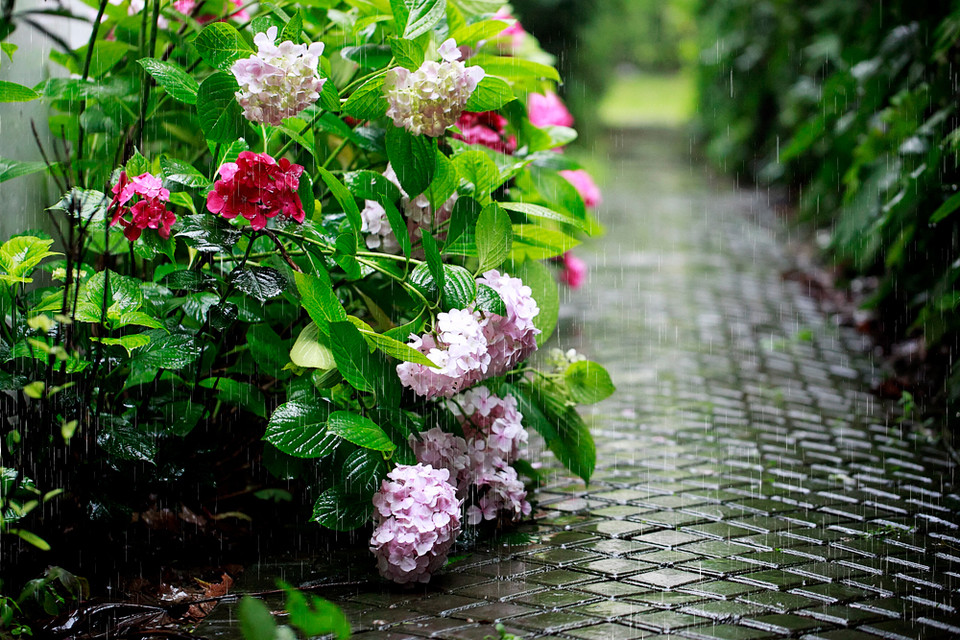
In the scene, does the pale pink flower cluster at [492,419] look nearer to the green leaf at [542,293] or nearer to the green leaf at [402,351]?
the green leaf at [542,293]

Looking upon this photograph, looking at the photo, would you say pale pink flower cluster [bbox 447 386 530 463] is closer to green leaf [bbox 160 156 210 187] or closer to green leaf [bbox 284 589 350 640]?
green leaf [bbox 160 156 210 187]

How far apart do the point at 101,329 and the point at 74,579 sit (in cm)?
65

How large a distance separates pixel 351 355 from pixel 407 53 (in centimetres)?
79

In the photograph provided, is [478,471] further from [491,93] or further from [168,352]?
[491,93]

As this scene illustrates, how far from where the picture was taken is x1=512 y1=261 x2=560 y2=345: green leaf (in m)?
2.93

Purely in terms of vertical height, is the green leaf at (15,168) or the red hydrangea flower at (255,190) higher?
the green leaf at (15,168)

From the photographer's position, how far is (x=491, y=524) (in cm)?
301

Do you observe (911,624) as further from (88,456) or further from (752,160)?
(752,160)

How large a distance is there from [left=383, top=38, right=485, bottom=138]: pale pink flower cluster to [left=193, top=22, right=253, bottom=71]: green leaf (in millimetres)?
388

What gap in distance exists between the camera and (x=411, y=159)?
261 cm

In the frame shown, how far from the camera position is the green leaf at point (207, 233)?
96.6 inches

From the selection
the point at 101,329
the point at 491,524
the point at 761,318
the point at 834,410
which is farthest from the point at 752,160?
the point at 101,329

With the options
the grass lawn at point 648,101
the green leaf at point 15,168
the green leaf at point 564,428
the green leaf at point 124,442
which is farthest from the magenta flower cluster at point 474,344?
the grass lawn at point 648,101

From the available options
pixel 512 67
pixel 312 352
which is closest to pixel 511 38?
pixel 512 67
